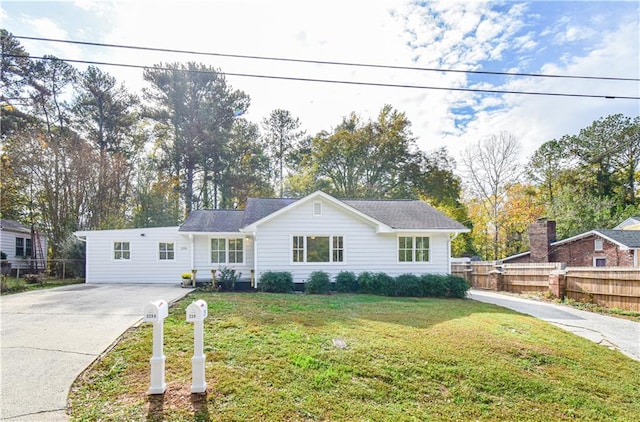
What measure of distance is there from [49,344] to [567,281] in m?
16.0

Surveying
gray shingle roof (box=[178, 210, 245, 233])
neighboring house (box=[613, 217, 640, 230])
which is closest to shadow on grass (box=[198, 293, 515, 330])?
gray shingle roof (box=[178, 210, 245, 233])

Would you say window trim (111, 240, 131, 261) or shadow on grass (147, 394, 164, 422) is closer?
shadow on grass (147, 394, 164, 422)

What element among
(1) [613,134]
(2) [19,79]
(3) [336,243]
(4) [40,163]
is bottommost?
(3) [336,243]

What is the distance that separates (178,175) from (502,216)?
26.8 m

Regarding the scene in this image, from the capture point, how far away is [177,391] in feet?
13.7

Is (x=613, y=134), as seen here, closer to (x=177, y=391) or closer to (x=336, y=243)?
(x=336, y=243)

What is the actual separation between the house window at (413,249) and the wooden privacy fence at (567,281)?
4950mm

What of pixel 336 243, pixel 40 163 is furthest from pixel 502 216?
pixel 40 163

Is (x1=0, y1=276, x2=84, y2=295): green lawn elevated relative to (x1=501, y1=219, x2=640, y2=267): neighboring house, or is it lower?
lower

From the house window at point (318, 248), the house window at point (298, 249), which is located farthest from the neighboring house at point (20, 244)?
the house window at point (318, 248)

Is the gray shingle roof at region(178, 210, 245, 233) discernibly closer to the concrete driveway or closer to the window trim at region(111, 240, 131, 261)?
the window trim at region(111, 240, 131, 261)

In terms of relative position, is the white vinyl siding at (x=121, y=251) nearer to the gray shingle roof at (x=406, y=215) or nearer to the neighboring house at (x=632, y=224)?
the gray shingle roof at (x=406, y=215)

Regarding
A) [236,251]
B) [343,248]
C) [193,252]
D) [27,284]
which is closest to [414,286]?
[343,248]

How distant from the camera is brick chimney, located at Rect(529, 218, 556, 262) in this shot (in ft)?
62.9
